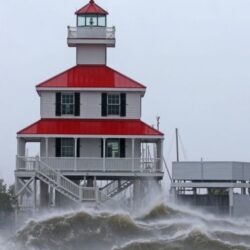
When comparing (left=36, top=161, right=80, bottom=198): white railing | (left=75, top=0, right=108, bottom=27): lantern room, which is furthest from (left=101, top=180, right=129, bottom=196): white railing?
(left=75, top=0, right=108, bottom=27): lantern room

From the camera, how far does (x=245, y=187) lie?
71.9m

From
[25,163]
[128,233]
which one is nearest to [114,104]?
[25,163]

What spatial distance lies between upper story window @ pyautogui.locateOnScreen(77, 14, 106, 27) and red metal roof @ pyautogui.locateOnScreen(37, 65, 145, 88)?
229 centimetres

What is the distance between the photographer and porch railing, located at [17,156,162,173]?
6669 cm

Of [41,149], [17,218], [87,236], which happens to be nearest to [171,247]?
[87,236]

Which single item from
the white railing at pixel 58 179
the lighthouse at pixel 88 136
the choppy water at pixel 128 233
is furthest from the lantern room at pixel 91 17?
the choppy water at pixel 128 233

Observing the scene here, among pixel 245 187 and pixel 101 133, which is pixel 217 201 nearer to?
pixel 245 187

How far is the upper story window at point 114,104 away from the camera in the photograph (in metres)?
69.1

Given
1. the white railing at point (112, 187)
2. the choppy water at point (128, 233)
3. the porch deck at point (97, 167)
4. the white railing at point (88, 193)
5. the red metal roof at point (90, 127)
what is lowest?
the choppy water at point (128, 233)

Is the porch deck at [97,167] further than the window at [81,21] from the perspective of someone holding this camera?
No

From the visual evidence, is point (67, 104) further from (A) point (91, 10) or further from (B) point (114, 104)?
(A) point (91, 10)

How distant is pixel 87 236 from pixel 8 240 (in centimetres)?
324

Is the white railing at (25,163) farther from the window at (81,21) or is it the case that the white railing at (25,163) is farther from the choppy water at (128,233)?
the choppy water at (128,233)

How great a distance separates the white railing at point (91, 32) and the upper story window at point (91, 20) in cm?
29
